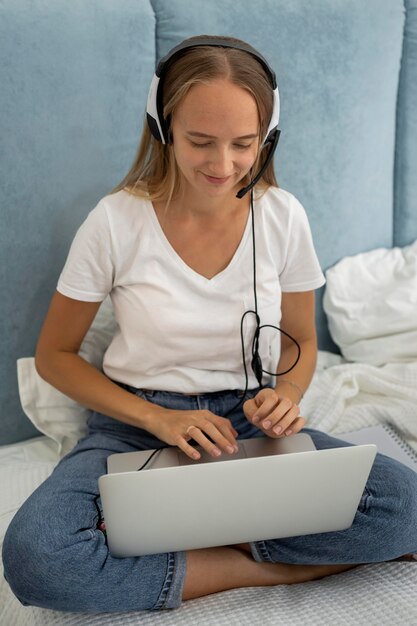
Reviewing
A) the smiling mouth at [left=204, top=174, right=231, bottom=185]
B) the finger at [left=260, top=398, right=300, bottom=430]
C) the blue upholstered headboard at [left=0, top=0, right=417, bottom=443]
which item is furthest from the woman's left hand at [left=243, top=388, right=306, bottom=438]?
the blue upholstered headboard at [left=0, top=0, right=417, bottom=443]

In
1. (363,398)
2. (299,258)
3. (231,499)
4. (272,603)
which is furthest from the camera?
(363,398)

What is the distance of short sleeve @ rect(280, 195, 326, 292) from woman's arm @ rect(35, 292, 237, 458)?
1.12 ft

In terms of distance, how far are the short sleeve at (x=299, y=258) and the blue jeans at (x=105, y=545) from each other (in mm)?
277

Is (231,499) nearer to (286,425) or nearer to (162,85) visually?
(286,425)

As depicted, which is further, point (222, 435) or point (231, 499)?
point (222, 435)

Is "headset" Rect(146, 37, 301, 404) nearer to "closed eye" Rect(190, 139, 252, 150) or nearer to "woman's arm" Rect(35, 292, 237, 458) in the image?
"closed eye" Rect(190, 139, 252, 150)

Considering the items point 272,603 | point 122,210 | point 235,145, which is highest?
point 235,145

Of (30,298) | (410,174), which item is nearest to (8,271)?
(30,298)

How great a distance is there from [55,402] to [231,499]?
53 cm

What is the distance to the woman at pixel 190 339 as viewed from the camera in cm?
107

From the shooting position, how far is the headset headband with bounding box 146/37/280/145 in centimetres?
108

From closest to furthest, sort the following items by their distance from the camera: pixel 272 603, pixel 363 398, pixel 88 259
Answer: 1. pixel 272 603
2. pixel 88 259
3. pixel 363 398

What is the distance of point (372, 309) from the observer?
5.44ft

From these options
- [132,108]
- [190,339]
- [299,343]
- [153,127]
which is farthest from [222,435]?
[132,108]
